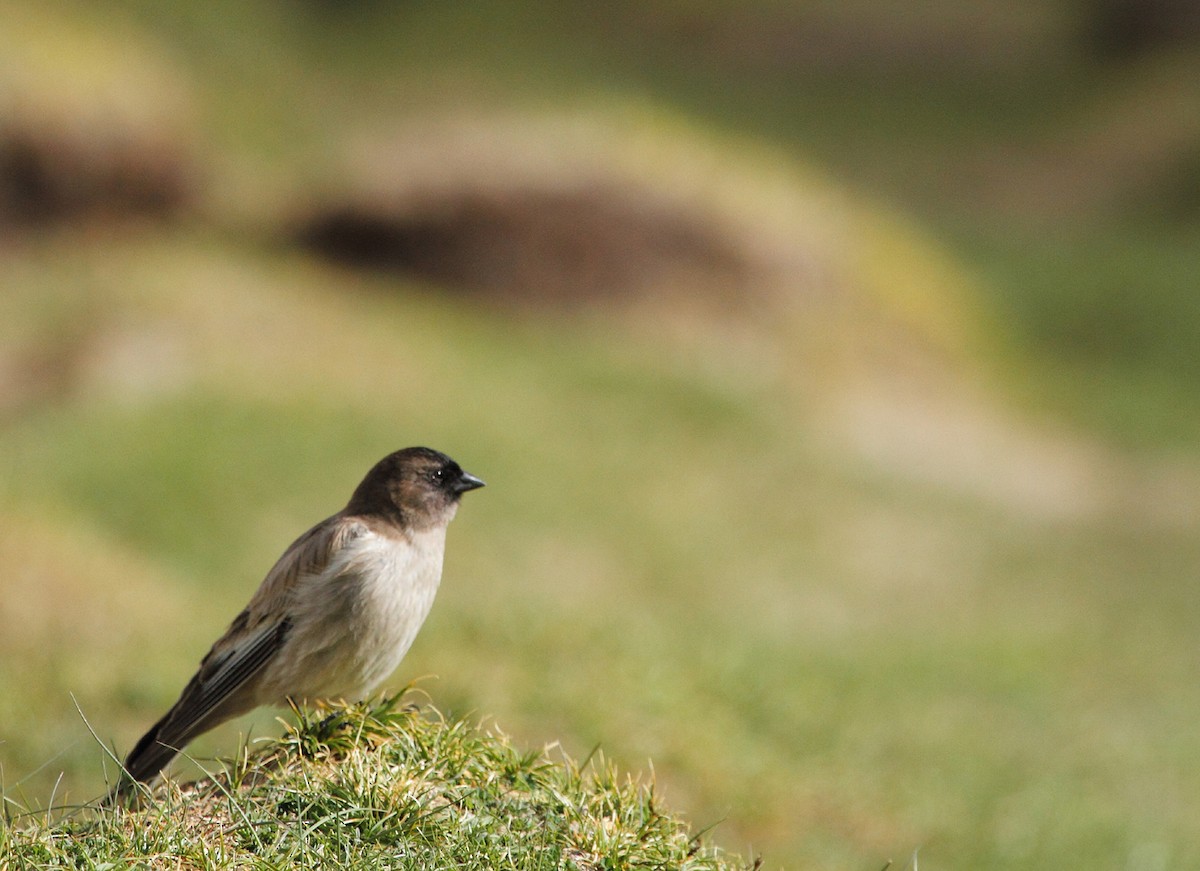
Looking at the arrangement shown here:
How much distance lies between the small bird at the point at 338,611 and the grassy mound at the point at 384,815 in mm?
306

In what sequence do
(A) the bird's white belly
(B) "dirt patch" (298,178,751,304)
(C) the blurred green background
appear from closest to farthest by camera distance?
1. (A) the bird's white belly
2. (C) the blurred green background
3. (B) "dirt patch" (298,178,751,304)

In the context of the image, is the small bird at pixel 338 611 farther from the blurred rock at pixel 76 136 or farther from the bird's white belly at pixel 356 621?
the blurred rock at pixel 76 136

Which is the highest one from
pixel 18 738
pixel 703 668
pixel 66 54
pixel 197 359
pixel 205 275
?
pixel 66 54

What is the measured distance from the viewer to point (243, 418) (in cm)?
1409

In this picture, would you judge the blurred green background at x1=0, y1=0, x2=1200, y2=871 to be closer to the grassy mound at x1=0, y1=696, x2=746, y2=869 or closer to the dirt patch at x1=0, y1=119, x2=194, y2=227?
the dirt patch at x1=0, y1=119, x2=194, y2=227

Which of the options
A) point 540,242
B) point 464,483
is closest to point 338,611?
point 464,483

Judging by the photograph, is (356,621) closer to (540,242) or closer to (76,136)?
(540,242)

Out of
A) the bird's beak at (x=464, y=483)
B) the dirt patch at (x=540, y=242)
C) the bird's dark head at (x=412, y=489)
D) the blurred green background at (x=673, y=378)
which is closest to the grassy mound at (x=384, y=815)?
the bird's dark head at (x=412, y=489)

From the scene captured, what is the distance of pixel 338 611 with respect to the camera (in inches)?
190

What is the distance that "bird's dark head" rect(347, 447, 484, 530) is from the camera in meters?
5.12

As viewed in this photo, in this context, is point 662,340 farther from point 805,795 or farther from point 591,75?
point 805,795

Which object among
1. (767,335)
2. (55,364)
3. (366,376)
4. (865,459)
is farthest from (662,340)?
(55,364)

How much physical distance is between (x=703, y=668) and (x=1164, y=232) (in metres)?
17.8

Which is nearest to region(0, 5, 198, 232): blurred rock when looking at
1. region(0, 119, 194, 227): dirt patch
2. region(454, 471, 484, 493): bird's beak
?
region(0, 119, 194, 227): dirt patch
